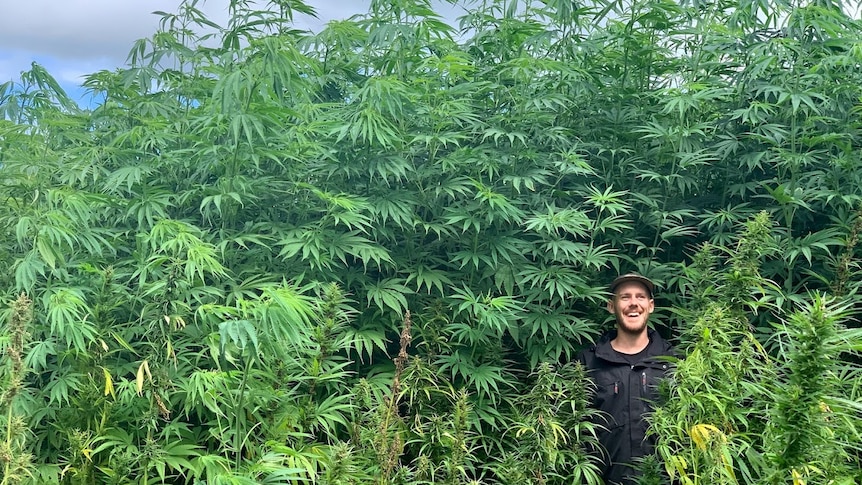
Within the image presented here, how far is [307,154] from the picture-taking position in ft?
9.05

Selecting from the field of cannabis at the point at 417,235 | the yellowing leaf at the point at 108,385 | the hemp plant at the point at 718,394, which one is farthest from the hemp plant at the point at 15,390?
the hemp plant at the point at 718,394

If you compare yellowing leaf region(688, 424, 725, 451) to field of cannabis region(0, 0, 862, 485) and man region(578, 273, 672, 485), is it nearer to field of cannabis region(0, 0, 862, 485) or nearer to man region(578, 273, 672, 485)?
field of cannabis region(0, 0, 862, 485)

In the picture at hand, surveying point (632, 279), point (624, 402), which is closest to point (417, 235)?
point (632, 279)

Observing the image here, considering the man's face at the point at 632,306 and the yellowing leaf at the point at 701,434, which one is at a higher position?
the man's face at the point at 632,306

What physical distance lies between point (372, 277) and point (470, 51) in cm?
119

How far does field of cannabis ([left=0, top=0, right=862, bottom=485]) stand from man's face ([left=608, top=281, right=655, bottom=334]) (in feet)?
0.55

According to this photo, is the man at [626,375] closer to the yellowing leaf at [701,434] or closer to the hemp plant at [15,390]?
the yellowing leaf at [701,434]

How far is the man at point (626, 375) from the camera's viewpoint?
89.8 inches

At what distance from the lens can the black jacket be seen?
228cm

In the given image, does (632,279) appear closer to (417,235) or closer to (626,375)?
(626,375)

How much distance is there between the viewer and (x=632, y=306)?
2.40 m

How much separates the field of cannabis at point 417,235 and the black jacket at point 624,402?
94 millimetres

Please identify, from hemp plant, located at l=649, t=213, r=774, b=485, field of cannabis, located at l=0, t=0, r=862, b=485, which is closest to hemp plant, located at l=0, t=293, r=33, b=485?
field of cannabis, located at l=0, t=0, r=862, b=485

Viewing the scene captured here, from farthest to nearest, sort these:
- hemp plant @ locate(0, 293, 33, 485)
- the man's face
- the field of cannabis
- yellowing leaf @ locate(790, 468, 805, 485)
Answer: the man's face, the field of cannabis, hemp plant @ locate(0, 293, 33, 485), yellowing leaf @ locate(790, 468, 805, 485)
